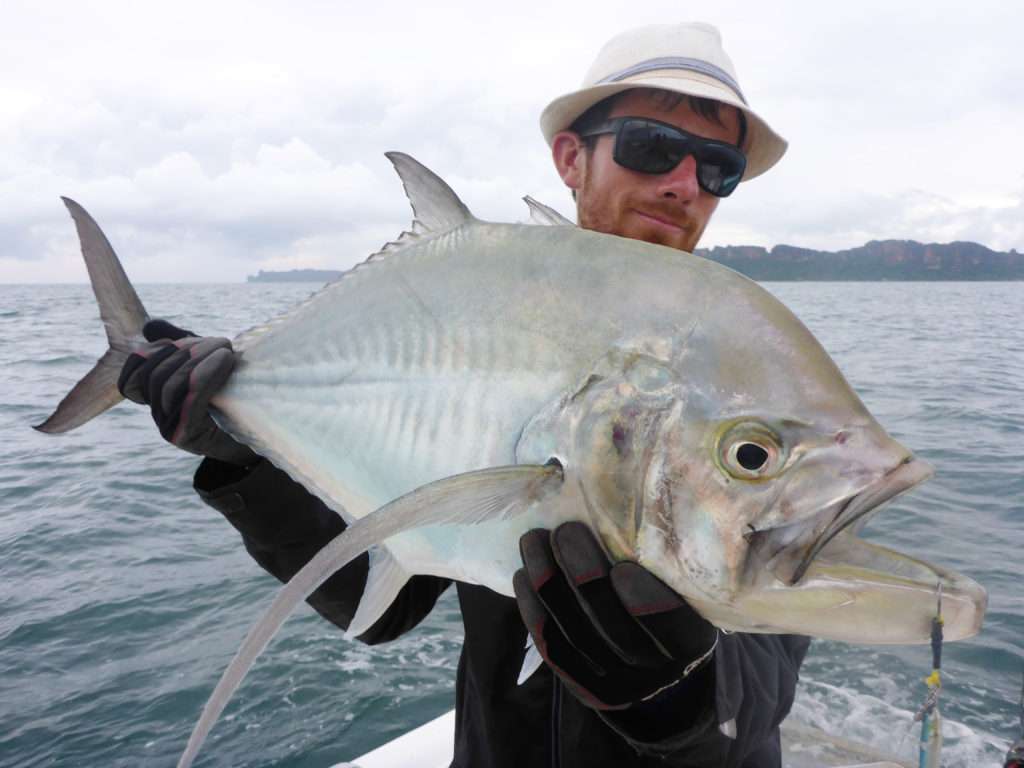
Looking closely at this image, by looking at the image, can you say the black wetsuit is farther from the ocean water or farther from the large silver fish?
the ocean water

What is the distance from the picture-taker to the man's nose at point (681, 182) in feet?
6.92

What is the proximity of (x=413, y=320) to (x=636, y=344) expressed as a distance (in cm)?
46

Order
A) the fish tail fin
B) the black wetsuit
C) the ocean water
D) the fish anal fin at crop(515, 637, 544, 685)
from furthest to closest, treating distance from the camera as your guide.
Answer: the ocean water < the fish tail fin < the black wetsuit < the fish anal fin at crop(515, 637, 544, 685)

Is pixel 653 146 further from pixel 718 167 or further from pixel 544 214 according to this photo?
pixel 544 214

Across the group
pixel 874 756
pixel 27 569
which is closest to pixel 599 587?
pixel 874 756

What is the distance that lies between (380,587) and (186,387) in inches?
27.5

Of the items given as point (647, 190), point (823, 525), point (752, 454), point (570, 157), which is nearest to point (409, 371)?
point (752, 454)

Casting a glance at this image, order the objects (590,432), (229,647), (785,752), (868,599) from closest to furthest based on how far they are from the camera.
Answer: (868,599) < (590,432) < (785,752) < (229,647)

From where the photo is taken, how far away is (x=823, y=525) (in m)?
0.97

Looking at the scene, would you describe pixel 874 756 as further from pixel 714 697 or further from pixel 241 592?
pixel 241 592

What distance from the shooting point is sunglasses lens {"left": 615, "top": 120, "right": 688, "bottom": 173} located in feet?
6.83

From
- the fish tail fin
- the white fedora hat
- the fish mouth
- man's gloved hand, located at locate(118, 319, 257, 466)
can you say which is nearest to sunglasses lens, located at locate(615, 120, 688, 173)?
the white fedora hat

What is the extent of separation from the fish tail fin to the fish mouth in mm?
1641

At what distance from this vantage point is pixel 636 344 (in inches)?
45.5
